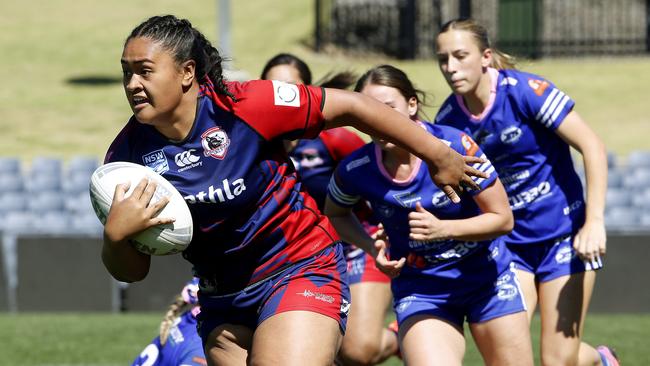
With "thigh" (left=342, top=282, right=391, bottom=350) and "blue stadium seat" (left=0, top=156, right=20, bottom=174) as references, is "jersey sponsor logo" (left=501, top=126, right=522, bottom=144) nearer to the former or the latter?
"thigh" (left=342, top=282, right=391, bottom=350)

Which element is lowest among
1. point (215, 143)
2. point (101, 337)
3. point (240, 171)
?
point (101, 337)

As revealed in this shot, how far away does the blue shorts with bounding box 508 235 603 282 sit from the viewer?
5.14 meters

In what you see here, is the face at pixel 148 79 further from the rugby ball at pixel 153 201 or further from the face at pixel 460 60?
the face at pixel 460 60

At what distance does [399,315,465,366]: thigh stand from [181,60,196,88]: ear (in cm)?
156

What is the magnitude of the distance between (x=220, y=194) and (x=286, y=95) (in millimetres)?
434

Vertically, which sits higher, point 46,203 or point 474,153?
point 474,153

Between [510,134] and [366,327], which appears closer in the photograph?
[510,134]

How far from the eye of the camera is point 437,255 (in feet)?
15.6

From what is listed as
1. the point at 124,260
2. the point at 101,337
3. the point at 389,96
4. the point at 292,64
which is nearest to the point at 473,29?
the point at 389,96

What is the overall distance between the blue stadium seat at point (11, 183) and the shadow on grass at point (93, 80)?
35.8ft

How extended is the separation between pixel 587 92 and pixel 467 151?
689 inches

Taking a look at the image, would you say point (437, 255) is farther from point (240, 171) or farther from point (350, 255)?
point (350, 255)

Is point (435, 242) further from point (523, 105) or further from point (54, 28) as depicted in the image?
point (54, 28)

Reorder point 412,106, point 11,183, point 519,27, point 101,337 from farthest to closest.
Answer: point 519,27 < point 11,183 < point 101,337 < point 412,106
